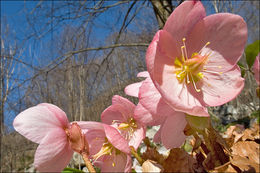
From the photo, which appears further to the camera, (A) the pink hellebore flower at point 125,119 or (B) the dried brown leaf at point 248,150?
(A) the pink hellebore flower at point 125,119

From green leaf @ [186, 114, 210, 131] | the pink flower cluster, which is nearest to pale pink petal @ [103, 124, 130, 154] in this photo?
the pink flower cluster

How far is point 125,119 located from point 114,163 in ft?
0.26

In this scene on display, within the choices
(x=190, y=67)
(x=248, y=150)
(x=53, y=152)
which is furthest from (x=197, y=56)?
(x=53, y=152)

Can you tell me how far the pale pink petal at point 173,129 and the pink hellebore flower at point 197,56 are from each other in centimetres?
3

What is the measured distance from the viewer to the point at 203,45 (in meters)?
0.33

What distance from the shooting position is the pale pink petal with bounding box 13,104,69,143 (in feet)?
0.98

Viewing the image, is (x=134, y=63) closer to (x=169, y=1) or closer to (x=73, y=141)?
(x=169, y=1)

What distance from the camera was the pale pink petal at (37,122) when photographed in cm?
30

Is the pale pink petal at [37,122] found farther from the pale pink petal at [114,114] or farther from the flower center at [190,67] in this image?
the flower center at [190,67]

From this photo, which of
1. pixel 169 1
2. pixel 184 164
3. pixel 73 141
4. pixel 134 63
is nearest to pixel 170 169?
pixel 184 164

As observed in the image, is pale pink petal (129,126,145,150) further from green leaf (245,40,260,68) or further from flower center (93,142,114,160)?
green leaf (245,40,260,68)

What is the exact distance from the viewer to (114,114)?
0.40m

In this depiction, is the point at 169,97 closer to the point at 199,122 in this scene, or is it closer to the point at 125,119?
the point at 199,122

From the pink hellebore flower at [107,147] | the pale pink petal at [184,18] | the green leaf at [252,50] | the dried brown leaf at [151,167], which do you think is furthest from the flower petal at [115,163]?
the green leaf at [252,50]
